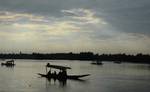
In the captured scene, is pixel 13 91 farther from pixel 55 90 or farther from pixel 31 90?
pixel 55 90

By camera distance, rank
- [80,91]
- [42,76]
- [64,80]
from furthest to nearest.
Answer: [42,76], [64,80], [80,91]

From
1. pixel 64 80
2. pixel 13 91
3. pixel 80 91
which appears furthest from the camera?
pixel 64 80

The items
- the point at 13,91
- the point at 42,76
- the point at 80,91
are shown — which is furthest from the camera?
the point at 42,76

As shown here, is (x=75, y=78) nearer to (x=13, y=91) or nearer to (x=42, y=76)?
(x=42, y=76)

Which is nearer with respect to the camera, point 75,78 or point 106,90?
point 106,90

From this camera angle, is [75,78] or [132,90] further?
[75,78]

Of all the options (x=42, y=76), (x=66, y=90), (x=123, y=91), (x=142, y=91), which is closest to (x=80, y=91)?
(x=66, y=90)

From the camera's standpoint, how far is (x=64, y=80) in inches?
1924

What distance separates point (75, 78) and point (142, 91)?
1565 cm

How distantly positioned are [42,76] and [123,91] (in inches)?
799

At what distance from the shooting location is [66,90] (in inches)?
1507

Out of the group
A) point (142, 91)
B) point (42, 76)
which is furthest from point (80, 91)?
point (42, 76)

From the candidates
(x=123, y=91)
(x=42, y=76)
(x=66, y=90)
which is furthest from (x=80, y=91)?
(x=42, y=76)

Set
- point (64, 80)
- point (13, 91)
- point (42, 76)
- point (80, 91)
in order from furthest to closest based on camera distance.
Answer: point (42, 76) < point (64, 80) < point (80, 91) < point (13, 91)
